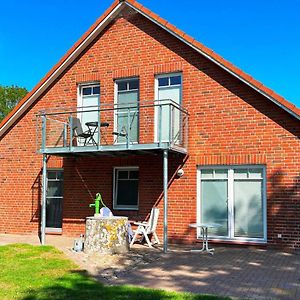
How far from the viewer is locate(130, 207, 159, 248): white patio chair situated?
1281 centimetres

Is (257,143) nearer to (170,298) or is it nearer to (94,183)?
(94,183)

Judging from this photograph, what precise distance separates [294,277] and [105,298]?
3701 mm

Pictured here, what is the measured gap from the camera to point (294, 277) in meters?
8.45

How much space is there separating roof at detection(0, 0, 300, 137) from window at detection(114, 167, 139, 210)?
4.15 m

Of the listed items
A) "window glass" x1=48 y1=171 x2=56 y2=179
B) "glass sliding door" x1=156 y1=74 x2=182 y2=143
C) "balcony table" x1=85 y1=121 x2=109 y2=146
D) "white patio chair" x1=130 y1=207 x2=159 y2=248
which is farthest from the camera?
"window glass" x1=48 y1=171 x2=56 y2=179

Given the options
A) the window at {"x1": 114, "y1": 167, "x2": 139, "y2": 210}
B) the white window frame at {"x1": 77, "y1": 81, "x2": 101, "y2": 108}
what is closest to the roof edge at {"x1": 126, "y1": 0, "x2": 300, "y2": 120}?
the white window frame at {"x1": 77, "y1": 81, "x2": 101, "y2": 108}

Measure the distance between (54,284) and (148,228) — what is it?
18.3 feet

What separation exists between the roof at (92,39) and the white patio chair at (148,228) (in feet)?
15.0

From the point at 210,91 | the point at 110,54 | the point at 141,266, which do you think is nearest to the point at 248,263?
the point at 141,266

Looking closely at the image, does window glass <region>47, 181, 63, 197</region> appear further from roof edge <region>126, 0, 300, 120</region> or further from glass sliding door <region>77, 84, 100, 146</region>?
roof edge <region>126, 0, 300, 120</region>

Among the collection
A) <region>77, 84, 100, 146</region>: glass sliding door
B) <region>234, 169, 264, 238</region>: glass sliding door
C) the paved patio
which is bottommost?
the paved patio

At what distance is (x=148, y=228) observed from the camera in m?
13.2

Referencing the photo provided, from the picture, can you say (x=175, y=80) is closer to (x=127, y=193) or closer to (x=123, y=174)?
(x=123, y=174)

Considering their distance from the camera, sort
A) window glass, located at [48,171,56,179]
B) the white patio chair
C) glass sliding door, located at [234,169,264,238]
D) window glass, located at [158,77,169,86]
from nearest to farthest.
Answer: glass sliding door, located at [234,169,264,238] → the white patio chair → window glass, located at [158,77,169,86] → window glass, located at [48,171,56,179]
